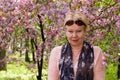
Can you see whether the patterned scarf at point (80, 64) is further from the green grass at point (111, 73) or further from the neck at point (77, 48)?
the green grass at point (111, 73)

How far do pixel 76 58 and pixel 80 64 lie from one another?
0.41ft

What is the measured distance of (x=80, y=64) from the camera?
3.21m

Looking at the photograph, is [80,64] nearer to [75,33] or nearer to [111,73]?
[75,33]

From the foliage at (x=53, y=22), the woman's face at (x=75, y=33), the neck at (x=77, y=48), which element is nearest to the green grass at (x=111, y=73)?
the foliage at (x=53, y=22)

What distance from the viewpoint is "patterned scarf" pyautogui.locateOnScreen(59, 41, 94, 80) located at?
3.20 metres

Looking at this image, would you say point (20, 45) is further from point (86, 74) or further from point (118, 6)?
point (86, 74)

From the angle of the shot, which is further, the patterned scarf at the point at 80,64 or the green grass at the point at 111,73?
the green grass at the point at 111,73

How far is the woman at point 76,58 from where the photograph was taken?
10.4ft

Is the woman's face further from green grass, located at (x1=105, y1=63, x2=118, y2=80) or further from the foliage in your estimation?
green grass, located at (x1=105, y1=63, x2=118, y2=80)

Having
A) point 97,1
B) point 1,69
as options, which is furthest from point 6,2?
point 1,69

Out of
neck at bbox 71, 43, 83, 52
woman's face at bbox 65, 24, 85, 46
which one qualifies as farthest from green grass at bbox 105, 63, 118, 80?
woman's face at bbox 65, 24, 85, 46

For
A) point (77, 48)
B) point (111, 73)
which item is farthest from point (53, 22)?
point (111, 73)

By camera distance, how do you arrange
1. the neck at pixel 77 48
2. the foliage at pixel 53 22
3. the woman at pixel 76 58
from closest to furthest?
the woman at pixel 76 58 < the neck at pixel 77 48 < the foliage at pixel 53 22

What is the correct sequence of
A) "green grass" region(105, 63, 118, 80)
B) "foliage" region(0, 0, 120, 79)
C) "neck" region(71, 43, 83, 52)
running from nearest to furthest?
"neck" region(71, 43, 83, 52)
"foliage" region(0, 0, 120, 79)
"green grass" region(105, 63, 118, 80)
